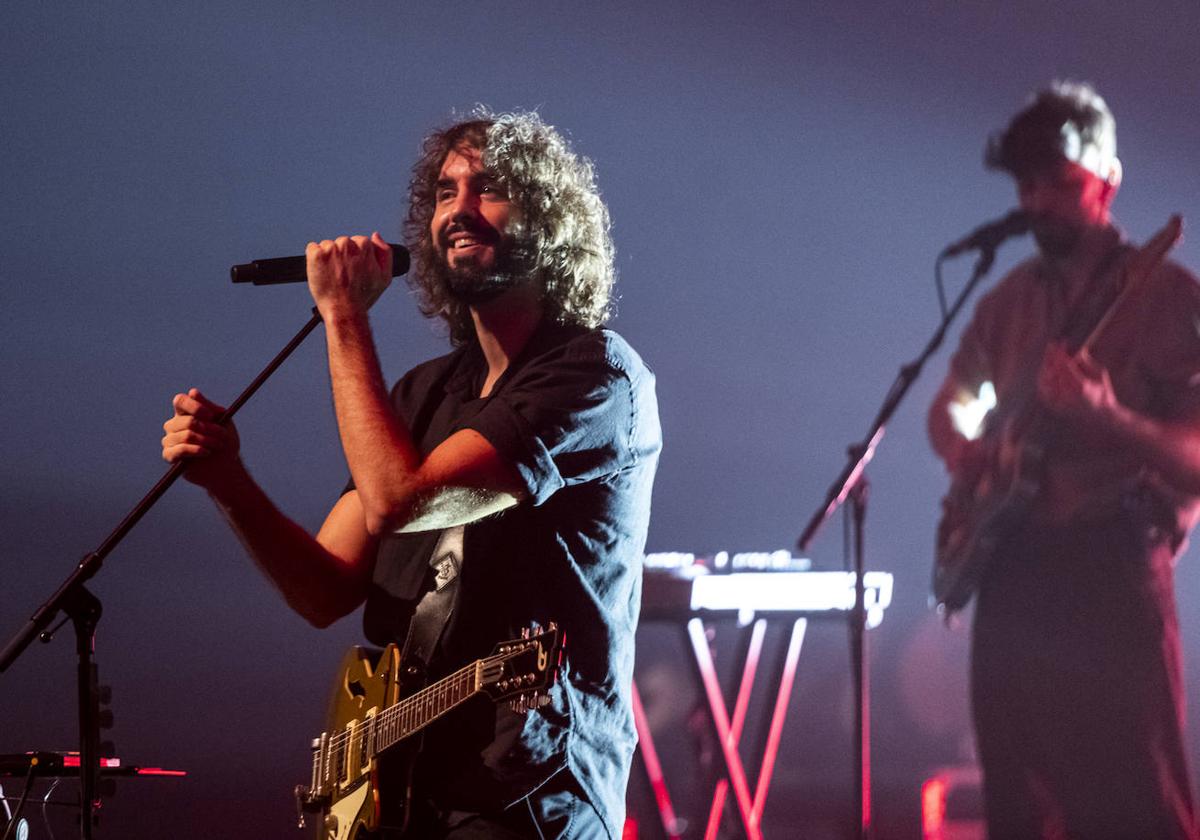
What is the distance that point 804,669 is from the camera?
3.89 m

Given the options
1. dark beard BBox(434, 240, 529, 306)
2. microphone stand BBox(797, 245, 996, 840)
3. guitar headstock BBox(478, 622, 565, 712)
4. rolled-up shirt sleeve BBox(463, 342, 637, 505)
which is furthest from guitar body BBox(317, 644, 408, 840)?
microphone stand BBox(797, 245, 996, 840)

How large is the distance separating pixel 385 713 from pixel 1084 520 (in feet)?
6.02

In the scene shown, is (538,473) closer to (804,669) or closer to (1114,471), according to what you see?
(1114,471)

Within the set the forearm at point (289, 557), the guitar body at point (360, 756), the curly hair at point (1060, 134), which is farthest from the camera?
the curly hair at point (1060, 134)

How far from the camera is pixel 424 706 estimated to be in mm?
1468

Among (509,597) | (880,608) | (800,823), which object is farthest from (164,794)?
(509,597)

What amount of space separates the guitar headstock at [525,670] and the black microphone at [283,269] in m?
0.62

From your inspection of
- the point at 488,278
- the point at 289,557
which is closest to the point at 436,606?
the point at 289,557

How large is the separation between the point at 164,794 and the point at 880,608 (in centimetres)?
264

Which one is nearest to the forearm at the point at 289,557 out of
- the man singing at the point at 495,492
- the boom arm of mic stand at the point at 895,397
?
the man singing at the point at 495,492

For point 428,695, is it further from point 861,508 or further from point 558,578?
point 861,508

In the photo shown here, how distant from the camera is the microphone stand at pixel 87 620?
5.37 ft

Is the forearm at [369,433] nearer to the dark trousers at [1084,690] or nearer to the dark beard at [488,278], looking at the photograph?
the dark beard at [488,278]

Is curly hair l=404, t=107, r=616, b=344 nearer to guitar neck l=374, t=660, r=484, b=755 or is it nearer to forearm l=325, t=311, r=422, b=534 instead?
forearm l=325, t=311, r=422, b=534
